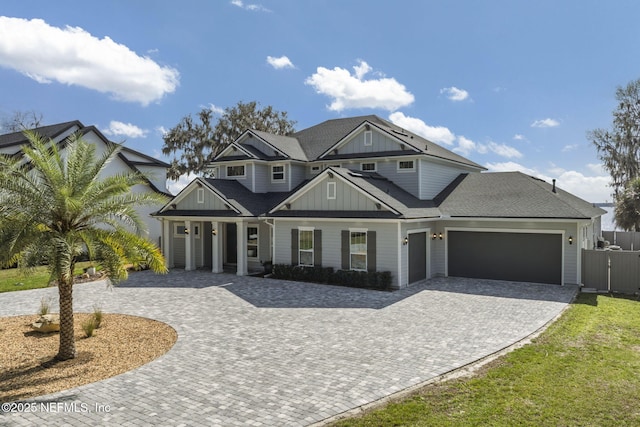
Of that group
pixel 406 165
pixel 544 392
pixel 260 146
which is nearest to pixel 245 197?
pixel 260 146

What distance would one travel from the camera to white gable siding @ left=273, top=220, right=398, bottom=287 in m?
17.6

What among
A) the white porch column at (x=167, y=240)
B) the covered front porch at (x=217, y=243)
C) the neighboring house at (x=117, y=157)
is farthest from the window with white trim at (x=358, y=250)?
the neighboring house at (x=117, y=157)

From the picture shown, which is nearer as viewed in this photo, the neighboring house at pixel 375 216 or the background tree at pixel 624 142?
the neighboring house at pixel 375 216

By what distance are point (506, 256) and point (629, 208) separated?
2050 cm

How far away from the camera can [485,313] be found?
43.8 feet

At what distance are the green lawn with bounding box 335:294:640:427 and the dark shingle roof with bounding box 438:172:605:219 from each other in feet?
Answer: 25.7

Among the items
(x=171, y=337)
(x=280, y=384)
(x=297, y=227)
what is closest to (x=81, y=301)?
(x=171, y=337)

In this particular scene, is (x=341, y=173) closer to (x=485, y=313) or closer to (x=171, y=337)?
(x=485, y=313)

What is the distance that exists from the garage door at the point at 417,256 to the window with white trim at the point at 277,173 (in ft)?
29.1

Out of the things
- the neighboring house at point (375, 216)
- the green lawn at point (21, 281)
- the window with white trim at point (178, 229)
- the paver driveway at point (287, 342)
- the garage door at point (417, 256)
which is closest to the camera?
the paver driveway at point (287, 342)

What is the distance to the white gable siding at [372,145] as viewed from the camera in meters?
22.3

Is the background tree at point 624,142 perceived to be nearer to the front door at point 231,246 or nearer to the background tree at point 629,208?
the background tree at point 629,208

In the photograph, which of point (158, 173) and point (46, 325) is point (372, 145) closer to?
point (46, 325)

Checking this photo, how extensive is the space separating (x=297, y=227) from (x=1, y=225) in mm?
12154
